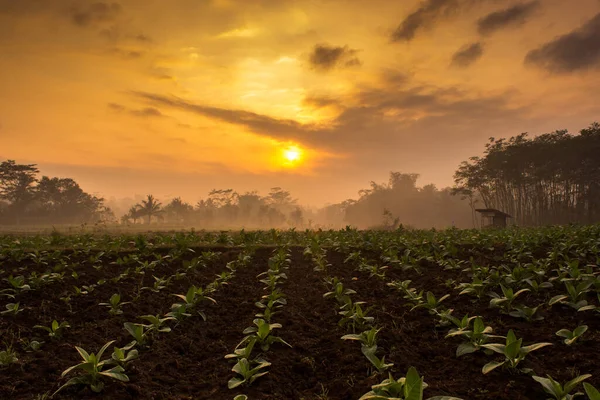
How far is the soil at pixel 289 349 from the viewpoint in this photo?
3.79 metres

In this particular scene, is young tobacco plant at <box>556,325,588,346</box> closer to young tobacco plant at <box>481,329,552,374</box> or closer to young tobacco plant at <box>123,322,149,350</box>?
young tobacco plant at <box>481,329,552,374</box>

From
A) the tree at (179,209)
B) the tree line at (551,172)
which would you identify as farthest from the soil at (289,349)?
the tree at (179,209)

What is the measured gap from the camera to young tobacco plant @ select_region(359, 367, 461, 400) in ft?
8.53

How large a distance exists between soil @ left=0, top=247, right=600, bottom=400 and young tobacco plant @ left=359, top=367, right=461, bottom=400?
2.28 ft

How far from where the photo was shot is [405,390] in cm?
273

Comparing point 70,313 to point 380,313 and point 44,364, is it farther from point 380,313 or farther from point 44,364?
point 380,313

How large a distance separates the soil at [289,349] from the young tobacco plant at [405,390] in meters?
0.69

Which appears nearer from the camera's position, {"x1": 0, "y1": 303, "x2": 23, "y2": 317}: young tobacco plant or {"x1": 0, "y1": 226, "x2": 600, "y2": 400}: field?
{"x1": 0, "y1": 226, "x2": 600, "y2": 400}: field

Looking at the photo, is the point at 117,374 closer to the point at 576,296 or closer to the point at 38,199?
the point at 576,296

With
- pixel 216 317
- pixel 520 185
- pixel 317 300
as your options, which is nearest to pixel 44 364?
pixel 216 317

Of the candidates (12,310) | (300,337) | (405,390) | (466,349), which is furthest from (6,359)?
(466,349)

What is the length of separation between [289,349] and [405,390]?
8.51 ft

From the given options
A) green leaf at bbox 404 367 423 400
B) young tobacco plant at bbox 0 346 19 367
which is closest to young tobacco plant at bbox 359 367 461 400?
green leaf at bbox 404 367 423 400

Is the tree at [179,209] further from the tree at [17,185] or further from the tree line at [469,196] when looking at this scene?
the tree at [17,185]
